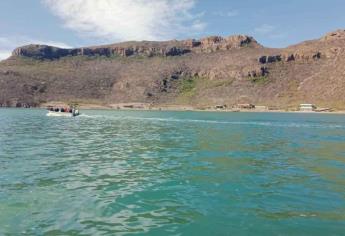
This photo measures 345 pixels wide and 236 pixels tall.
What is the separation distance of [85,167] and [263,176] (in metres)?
12.1

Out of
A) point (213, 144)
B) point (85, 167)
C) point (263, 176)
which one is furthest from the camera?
point (213, 144)

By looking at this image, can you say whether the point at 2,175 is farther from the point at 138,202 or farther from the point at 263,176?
the point at 263,176

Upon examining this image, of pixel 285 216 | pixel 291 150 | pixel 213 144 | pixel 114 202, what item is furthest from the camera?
pixel 213 144

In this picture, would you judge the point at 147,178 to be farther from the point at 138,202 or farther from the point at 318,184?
the point at 318,184

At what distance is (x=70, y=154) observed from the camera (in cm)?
3609

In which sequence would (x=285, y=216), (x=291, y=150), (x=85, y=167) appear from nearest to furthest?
(x=285, y=216) < (x=85, y=167) < (x=291, y=150)

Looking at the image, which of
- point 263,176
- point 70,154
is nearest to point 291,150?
point 263,176

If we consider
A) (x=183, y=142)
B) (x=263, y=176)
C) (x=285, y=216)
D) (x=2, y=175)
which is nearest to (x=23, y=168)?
(x=2, y=175)

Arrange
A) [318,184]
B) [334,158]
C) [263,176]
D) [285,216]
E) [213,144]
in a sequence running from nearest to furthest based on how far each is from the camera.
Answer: [285,216]
[318,184]
[263,176]
[334,158]
[213,144]

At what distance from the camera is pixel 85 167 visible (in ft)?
94.6

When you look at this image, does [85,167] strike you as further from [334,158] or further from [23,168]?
[334,158]

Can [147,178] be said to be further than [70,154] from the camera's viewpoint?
No

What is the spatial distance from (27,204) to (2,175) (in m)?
7.86

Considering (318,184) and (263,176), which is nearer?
(318,184)
